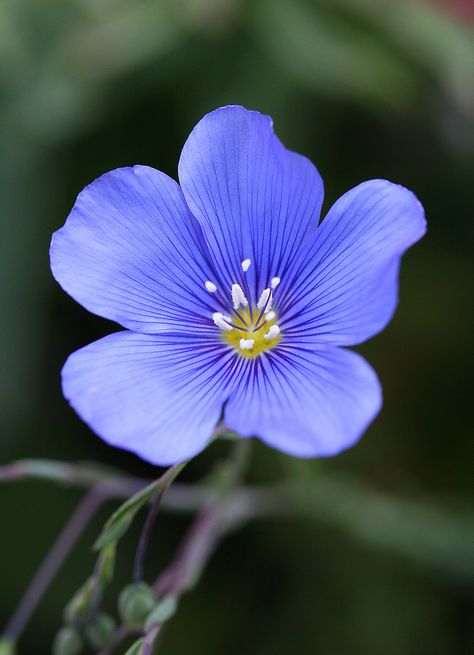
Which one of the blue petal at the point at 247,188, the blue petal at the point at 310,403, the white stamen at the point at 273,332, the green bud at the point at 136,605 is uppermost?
the blue petal at the point at 247,188

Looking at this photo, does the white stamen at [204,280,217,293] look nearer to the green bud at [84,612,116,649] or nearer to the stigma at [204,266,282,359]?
the stigma at [204,266,282,359]

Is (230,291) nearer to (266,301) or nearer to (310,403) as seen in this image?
(266,301)

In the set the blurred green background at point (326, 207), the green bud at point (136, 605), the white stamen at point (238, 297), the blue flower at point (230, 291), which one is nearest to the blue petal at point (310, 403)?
the blue flower at point (230, 291)

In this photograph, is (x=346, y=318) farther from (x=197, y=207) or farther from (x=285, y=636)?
(x=285, y=636)

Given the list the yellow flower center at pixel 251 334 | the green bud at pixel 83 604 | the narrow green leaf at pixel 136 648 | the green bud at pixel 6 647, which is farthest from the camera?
the yellow flower center at pixel 251 334

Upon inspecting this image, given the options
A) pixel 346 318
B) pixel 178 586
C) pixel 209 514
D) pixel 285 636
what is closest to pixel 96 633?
pixel 178 586

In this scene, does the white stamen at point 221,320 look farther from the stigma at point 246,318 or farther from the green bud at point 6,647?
the green bud at point 6,647

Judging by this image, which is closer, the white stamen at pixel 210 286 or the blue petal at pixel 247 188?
the blue petal at pixel 247 188
